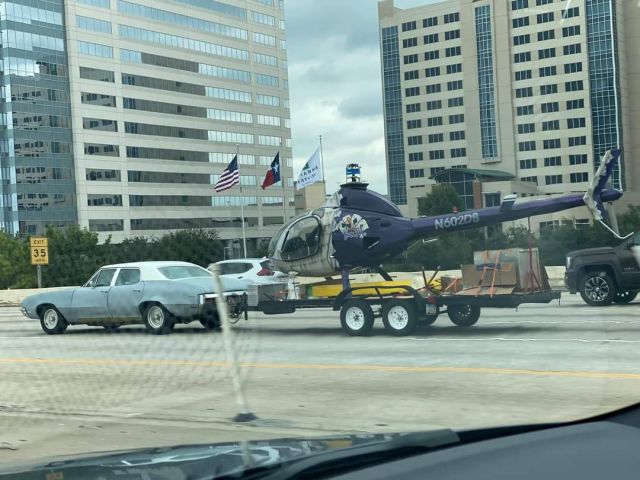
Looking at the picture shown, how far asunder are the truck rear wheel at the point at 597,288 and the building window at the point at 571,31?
181 cm

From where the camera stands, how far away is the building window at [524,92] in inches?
87.2

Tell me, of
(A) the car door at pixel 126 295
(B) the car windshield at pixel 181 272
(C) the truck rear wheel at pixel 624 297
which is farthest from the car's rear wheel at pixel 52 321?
(C) the truck rear wheel at pixel 624 297

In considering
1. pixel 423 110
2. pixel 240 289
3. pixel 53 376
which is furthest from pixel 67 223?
pixel 423 110

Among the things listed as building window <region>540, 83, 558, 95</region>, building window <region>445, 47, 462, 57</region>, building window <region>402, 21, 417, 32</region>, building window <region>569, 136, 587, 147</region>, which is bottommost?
building window <region>569, 136, 587, 147</region>

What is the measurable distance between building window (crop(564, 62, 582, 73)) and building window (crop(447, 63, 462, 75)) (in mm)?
298

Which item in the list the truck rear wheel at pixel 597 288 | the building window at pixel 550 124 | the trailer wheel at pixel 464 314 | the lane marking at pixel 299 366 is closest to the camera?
the building window at pixel 550 124

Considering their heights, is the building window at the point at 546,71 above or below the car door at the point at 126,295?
above

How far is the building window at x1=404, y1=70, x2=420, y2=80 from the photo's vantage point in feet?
7.50

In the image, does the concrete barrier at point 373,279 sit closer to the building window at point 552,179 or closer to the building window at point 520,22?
the building window at point 552,179

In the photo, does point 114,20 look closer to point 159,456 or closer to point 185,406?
point 185,406

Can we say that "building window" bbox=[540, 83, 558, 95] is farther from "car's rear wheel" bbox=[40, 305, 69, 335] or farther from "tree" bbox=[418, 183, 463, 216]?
"car's rear wheel" bbox=[40, 305, 69, 335]

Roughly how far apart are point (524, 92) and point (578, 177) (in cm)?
28

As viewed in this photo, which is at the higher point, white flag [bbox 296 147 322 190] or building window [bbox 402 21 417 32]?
building window [bbox 402 21 417 32]

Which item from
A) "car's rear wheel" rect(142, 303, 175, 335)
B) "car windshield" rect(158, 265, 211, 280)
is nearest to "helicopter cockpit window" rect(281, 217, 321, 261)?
"car's rear wheel" rect(142, 303, 175, 335)
